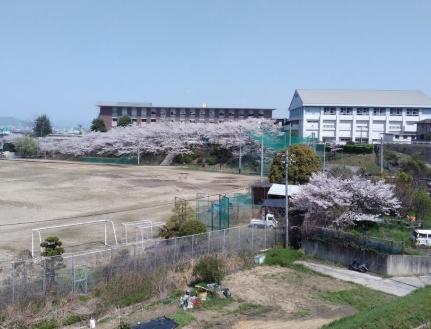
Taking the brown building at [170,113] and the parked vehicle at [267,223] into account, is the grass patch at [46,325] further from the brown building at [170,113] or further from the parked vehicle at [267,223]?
the brown building at [170,113]

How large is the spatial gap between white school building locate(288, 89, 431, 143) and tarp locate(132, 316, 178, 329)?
223 feet

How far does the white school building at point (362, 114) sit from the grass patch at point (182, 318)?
66748 millimetres

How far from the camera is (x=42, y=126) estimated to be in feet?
422

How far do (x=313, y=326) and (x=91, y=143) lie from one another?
78.5 m

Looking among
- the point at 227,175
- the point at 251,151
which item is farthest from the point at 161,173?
the point at 251,151

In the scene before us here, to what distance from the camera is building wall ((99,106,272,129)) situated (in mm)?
113562

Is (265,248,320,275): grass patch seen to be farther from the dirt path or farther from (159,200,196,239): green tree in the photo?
(159,200,196,239): green tree

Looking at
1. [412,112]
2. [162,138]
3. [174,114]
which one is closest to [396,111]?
[412,112]

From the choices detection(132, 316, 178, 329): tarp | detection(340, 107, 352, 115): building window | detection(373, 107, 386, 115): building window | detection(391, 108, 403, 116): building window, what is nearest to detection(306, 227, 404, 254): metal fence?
detection(132, 316, 178, 329): tarp

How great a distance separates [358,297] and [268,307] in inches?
141

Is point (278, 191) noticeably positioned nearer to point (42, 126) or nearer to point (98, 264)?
point (98, 264)

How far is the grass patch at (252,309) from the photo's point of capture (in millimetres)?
17538

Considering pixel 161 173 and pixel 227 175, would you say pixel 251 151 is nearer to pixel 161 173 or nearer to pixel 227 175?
pixel 227 175

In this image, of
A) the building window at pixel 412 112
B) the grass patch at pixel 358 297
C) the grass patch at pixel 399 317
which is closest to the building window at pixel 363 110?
the building window at pixel 412 112
